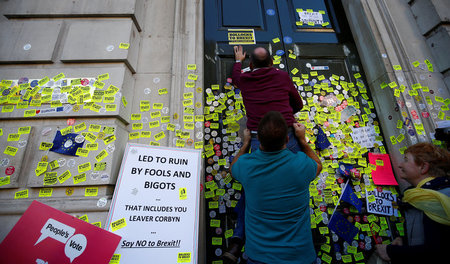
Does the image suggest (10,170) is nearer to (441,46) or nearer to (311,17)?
(311,17)

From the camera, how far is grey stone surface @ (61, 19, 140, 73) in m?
2.62

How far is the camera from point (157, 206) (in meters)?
2.03

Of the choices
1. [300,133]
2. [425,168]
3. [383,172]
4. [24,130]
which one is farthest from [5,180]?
[383,172]

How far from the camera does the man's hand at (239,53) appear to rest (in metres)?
3.09

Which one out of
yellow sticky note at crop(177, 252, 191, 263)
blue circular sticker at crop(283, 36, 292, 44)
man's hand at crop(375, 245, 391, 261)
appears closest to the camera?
yellow sticky note at crop(177, 252, 191, 263)

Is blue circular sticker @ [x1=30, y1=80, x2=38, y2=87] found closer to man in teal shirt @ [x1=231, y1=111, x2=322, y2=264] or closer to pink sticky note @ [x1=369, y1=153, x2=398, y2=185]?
man in teal shirt @ [x1=231, y1=111, x2=322, y2=264]

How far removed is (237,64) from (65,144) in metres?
2.30

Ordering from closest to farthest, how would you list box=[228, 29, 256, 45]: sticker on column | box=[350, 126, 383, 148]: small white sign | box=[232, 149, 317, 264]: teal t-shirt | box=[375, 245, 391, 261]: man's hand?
box=[232, 149, 317, 264]: teal t-shirt → box=[375, 245, 391, 261]: man's hand → box=[350, 126, 383, 148]: small white sign → box=[228, 29, 256, 45]: sticker on column

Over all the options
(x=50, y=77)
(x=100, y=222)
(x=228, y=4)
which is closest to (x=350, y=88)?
(x=228, y=4)

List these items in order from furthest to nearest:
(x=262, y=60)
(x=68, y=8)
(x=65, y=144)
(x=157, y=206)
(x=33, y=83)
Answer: (x=68, y=8) → (x=33, y=83) → (x=262, y=60) → (x=65, y=144) → (x=157, y=206)

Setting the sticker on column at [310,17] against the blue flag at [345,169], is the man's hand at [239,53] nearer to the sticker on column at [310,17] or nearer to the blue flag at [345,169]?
the sticker on column at [310,17]

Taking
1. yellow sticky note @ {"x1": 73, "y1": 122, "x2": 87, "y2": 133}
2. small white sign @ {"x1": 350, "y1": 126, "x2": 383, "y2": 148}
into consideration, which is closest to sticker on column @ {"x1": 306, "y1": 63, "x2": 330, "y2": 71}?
small white sign @ {"x1": 350, "y1": 126, "x2": 383, "y2": 148}

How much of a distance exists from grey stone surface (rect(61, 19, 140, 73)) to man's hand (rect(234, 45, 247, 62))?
1.47 m

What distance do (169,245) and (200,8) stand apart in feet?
11.1
